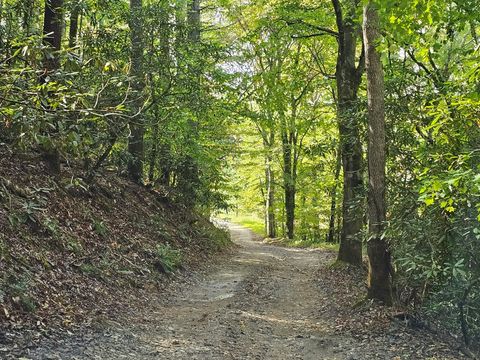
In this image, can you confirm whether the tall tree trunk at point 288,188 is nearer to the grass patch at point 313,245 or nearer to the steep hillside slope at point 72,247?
the grass patch at point 313,245

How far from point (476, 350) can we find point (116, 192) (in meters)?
10.8

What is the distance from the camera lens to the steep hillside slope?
21.5 ft

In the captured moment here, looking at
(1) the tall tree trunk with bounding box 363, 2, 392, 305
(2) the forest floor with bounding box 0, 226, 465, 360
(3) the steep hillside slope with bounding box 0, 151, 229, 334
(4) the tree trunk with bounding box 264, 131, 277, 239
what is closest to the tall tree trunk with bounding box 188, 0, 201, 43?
(3) the steep hillside slope with bounding box 0, 151, 229, 334

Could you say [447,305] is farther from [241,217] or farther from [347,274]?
[241,217]

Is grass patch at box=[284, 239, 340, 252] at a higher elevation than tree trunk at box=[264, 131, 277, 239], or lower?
lower

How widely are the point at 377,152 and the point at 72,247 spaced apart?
632cm

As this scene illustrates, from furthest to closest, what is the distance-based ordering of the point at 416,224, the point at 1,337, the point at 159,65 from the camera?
the point at 159,65 < the point at 416,224 < the point at 1,337

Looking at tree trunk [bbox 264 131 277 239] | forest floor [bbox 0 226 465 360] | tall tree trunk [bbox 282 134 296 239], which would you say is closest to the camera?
forest floor [bbox 0 226 465 360]

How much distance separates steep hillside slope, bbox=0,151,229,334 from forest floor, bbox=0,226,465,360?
0.59 m

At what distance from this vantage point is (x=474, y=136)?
21.9 feet

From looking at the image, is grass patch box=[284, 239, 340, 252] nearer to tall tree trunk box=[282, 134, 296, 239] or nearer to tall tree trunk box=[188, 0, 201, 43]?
tall tree trunk box=[282, 134, 296, 239]

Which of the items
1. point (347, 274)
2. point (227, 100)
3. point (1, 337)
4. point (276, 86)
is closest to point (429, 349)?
point (1, 337)

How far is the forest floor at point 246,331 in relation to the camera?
6070 millimetres

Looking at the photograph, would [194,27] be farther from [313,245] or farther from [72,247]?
[313,245]
